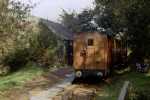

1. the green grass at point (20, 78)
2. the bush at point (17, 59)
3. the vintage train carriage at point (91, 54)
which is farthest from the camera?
the bush at point (17, 59)

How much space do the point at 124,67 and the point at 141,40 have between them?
328 inches

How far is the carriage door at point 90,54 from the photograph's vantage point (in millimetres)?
26750

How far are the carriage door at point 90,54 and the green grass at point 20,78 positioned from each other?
4.48 meters

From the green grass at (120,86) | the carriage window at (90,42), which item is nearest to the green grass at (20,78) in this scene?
the carriage window at (90,42)

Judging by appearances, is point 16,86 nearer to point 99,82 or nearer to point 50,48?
point 99,82

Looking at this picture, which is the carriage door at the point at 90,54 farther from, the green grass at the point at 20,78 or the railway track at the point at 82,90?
the green grass at the point at 20,78

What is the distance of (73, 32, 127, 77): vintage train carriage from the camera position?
2655cm

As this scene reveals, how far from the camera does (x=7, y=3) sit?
63.1 feet

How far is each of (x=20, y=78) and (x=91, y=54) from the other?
538 cm

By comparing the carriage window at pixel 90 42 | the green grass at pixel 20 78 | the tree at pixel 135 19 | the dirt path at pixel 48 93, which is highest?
the tree at pixel 135 19

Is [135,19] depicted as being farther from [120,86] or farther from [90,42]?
[120,86]

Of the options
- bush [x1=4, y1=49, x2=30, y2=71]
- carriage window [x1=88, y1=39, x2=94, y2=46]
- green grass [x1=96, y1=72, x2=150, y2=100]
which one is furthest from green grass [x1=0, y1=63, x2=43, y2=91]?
green grass [x1=96, y1=72, x2=150, y2=100]

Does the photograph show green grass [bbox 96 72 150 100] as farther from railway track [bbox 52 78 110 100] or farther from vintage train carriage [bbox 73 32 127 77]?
vintage train carriage [bbox 73 32 127 77]

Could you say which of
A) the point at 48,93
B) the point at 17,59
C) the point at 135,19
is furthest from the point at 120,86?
the point at 17,59
